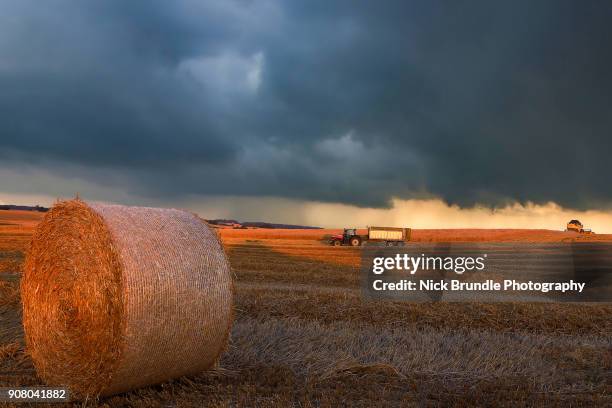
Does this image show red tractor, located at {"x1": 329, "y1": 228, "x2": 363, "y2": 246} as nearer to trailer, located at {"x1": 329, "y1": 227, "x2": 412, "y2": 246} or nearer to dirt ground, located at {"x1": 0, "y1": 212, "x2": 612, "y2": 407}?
trailer, located at {"x1": 329, "y1": 227, "x2": 412, "y2": 246}

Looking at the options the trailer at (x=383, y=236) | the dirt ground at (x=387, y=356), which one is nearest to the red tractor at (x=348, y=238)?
the trailer at (x=383, y=236)

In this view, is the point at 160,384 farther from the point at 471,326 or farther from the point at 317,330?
the point at 471,326

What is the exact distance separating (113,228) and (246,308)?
5762mm

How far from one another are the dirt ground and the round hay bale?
14.3 inches

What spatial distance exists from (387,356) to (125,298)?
3.74m

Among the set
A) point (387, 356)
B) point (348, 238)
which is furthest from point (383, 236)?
point (387, 356)

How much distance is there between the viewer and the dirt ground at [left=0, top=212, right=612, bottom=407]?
6547 mm

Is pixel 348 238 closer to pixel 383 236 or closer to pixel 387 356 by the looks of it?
pixel 383 236

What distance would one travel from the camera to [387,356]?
324 inches

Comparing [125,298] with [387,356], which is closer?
[125,298]

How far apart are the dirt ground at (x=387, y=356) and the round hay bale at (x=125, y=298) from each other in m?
0.36

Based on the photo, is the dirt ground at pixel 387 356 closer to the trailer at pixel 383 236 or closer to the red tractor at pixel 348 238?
the trailer at pixel 383 236

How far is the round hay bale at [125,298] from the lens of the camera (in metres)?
6.09

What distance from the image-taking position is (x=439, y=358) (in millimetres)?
8227
